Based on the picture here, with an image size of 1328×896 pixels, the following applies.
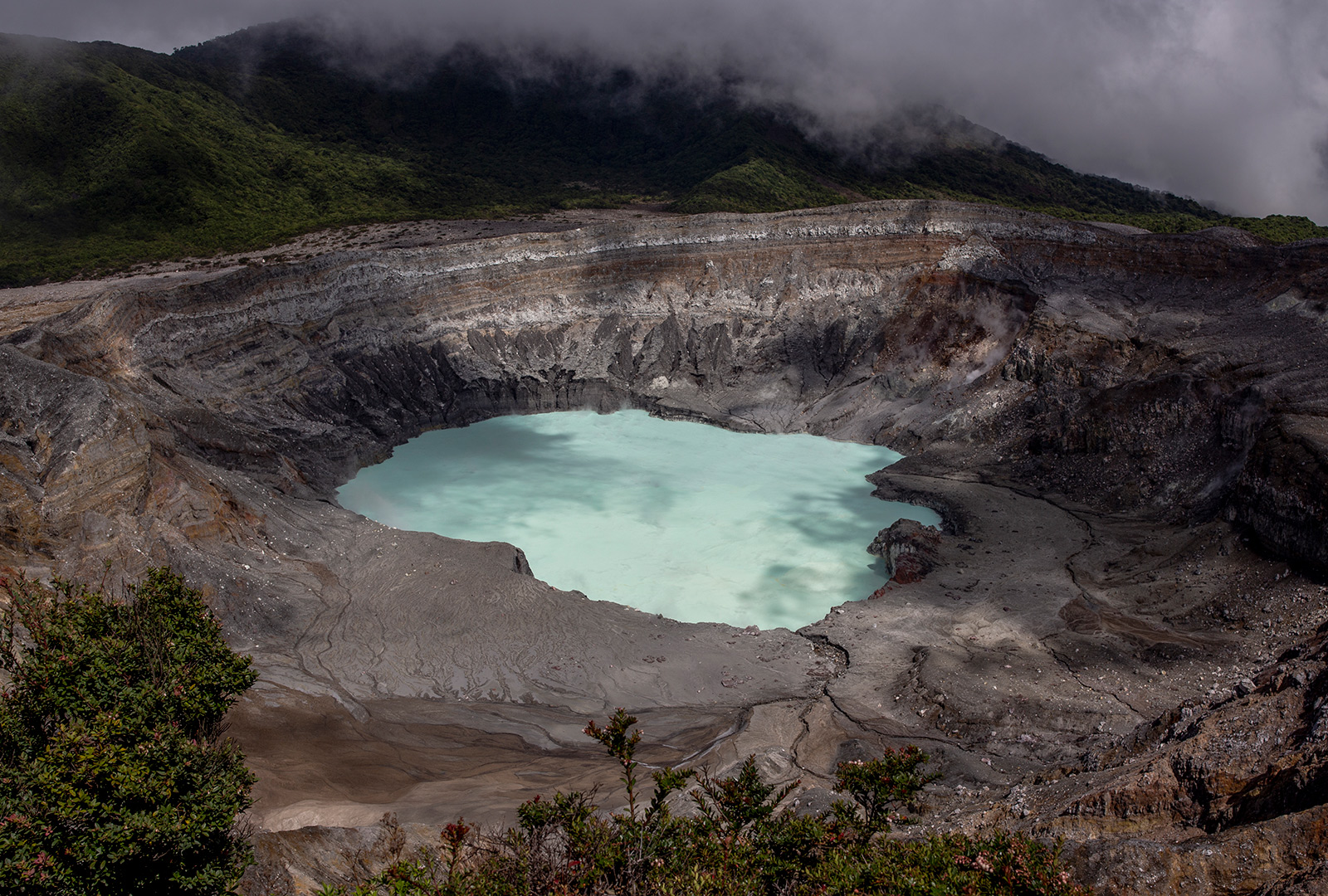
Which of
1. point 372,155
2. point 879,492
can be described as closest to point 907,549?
point 879,492

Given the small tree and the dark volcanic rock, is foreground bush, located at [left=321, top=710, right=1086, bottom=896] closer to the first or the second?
the small tree

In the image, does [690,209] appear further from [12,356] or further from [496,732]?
[496,732]

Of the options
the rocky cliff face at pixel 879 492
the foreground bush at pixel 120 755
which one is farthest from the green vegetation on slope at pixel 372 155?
the foreground bush at pixel 120 755

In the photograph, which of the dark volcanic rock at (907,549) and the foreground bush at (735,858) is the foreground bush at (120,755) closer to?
the foreground bush at (735,858)

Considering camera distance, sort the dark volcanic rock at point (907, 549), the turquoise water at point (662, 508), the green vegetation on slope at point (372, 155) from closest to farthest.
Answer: the dark volcanic rock at point (907, 549) < the turquoise water at point (662, 508) < the green vegetation on slope at point (372, 155)

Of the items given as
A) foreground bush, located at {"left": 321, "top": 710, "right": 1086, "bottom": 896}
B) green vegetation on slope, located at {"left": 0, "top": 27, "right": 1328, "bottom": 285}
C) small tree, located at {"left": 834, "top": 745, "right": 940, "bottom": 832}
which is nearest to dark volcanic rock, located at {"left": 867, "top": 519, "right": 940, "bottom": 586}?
small tree, located at {"left": 834, "top": 745, "right": 940, "bottom": 832}

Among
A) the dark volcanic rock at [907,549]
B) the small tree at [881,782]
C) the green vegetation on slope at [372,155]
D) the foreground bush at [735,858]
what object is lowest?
the foreground bush at [735,858]

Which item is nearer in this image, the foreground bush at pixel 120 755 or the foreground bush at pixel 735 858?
the foreground bush at pixel 735 858
